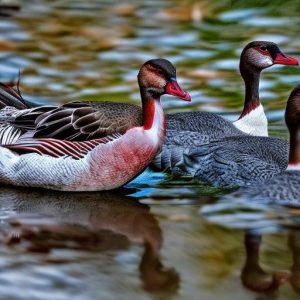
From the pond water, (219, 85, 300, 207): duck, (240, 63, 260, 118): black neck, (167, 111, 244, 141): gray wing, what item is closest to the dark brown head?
(219, 85, 300, 207): duck

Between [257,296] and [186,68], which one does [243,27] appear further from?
[257,296]

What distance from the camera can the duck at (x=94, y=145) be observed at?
34.6ft

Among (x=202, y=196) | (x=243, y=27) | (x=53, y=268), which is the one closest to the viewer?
(x=53, y=268)

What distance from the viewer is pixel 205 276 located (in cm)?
836

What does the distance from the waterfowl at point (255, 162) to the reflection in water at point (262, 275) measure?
127 cm

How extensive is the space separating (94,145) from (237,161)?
1.46 m

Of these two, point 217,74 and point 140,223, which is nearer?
point 140,223

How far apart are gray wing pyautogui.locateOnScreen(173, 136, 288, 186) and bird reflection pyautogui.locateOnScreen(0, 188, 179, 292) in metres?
1.02

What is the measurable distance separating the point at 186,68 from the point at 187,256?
6759mm

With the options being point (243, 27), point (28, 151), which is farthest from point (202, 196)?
point (243, 27)

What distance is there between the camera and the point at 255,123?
41.7 feet

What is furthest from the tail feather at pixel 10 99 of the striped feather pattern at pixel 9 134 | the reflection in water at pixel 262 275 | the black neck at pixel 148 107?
the reflection in water at pixel 262 275

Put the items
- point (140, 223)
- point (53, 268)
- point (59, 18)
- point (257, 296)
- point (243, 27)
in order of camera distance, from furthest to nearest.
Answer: point (59, 18)
point (243, 27)
point (140, 223)
point (53, 268)
point (257, 296)

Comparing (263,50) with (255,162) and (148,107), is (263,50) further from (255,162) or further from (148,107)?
(148,107)
